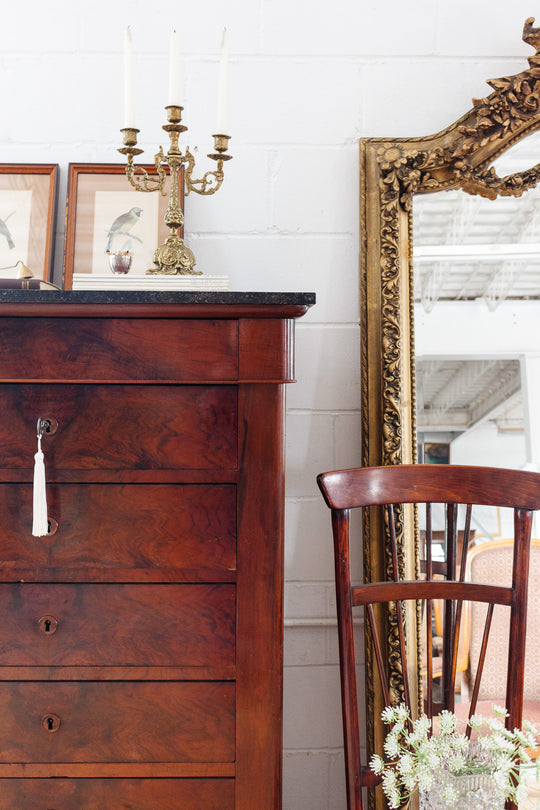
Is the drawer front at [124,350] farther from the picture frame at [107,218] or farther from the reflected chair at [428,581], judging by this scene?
the picture frame at [107,218]

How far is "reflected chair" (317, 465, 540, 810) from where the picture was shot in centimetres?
124

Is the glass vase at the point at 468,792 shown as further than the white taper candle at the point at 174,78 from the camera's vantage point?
No

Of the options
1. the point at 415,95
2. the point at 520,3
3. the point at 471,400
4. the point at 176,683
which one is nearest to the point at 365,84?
the point at 415,95

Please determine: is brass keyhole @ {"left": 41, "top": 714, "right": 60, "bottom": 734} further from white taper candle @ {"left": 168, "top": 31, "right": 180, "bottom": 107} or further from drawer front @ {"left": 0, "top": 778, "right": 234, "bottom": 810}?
white taper candle @ {"left": 168, "top": 31, "right": 180, "bottom": 107}

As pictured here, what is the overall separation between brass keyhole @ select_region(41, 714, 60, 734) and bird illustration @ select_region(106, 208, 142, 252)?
41.8 inches

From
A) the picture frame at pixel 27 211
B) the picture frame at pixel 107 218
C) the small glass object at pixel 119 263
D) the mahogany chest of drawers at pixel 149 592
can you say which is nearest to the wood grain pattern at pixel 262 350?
the mahogany chest of drawers at pixel 149 592

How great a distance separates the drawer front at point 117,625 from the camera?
3.68 feet

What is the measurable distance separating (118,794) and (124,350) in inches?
30.4

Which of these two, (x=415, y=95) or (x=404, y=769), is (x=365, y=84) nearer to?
(x=415, y=95)

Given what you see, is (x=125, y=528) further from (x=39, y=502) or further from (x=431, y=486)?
(x=431, y=486)

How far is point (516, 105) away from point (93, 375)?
1213 millimetres

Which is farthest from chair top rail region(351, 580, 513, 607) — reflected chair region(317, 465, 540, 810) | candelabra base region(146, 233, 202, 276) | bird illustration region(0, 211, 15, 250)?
bird illustration region(0, 211, 15, 250)

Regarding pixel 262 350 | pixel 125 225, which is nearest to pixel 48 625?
pixel 262 350

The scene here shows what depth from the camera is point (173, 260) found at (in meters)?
1.35
